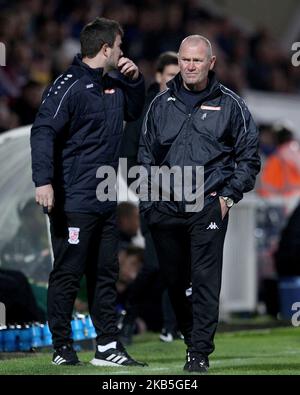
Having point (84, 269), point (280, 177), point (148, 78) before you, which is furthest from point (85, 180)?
point (148, 78)

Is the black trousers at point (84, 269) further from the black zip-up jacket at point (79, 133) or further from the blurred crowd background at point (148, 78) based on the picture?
the blurred crowd background at point (148, 78)

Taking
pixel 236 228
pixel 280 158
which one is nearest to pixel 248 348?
pixel 236 228

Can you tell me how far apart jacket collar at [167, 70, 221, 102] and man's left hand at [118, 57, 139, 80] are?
39 centimetres

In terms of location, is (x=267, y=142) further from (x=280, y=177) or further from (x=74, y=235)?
(x=74, y=235)

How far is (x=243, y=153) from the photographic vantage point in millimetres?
8008

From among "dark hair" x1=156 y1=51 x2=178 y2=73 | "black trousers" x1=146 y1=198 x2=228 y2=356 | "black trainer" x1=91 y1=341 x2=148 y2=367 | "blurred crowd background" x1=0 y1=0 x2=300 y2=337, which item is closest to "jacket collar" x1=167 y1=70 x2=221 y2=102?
"black trousers" x1=146 y1=198 x2=228 y2=356

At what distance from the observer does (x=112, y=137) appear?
8.36m

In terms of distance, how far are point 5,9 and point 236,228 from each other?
4663 mm

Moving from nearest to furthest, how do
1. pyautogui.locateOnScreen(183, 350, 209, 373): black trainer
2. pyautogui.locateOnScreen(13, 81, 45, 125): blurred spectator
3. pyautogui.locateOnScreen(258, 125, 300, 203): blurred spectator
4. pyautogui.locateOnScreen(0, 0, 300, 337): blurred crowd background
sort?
pyautogui.locateOnScreen(183, 350, 209, 373): black trainer < pyautogui.locateOnScreen(0, 0, 300, 337): blurred crowd background < pyautogui.locateOnScreen(13, 81, 45, 125): blurred spectator < pyautogui.locateOnScreen(258, 125, 300, 203): blurred spectator

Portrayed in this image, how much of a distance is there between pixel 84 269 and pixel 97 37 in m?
1.56

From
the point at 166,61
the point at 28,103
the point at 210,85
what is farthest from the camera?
the point at 28,103

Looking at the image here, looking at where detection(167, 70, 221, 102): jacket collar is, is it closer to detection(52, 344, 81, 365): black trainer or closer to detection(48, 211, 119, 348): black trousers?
detection(48, 211, 119, 348): black trousers

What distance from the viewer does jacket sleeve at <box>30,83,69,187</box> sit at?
26.2 feet

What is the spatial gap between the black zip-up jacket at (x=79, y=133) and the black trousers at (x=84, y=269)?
0.39 ft
